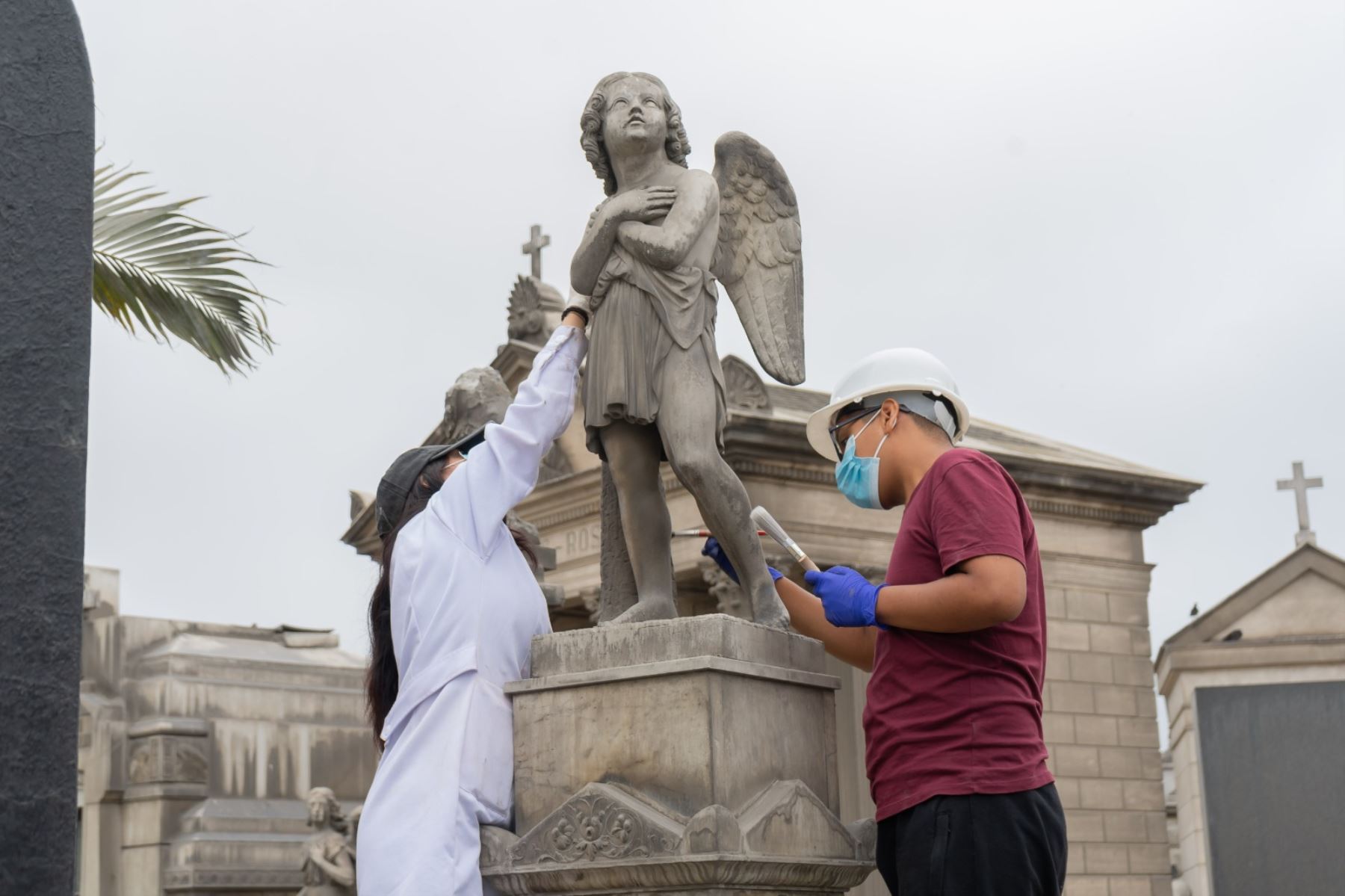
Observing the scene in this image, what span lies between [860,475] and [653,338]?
1.14 m

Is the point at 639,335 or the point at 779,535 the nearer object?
the point at 779,535

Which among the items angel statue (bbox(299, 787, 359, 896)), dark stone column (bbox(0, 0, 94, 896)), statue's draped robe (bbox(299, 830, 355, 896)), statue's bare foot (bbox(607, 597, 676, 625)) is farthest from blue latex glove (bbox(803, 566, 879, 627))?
statue's draped robe (bbox(299, 830, 355, 896))

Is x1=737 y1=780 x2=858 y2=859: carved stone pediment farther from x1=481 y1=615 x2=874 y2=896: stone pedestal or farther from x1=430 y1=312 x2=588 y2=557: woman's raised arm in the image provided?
x1=430 y1=312 x2=588 y2=557: woman's raised arm

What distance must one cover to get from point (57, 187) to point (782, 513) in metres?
14.9

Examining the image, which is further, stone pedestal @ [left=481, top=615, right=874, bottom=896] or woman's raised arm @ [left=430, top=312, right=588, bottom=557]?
woman's raised arm @ [left=430, top=312, right=588, bottom=557]

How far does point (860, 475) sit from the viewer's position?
3.91 m

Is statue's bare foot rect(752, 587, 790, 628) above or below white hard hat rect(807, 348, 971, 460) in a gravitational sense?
below

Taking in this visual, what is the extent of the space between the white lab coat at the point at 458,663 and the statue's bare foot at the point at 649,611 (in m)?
0.27

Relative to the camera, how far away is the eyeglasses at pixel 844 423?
399 centimetres

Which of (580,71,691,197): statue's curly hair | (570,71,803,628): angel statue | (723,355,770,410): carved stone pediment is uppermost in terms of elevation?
(723,355,770,410): carved stone pediment

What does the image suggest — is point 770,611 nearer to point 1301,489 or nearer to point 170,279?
point 170,279

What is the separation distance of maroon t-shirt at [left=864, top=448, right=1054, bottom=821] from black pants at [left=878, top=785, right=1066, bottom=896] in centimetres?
3

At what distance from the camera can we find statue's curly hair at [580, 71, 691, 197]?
515 centimetres

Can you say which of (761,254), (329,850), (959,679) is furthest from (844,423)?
(329,850)
